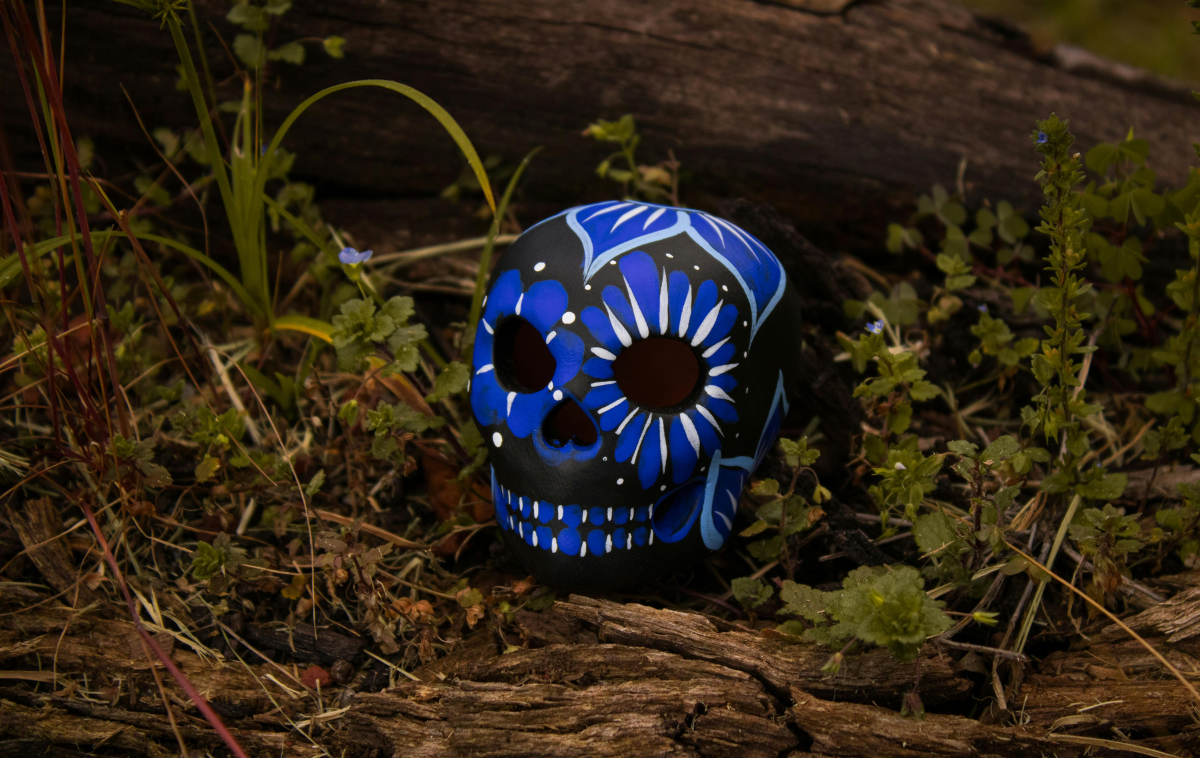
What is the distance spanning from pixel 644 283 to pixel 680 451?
0.44m

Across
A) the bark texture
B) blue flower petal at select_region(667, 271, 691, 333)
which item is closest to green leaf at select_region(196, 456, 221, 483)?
the bark texture

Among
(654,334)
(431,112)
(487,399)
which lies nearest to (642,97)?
(431,112)

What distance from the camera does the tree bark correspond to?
118 inches

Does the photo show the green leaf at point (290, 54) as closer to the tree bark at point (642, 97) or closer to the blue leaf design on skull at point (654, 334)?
the tree bark at point (642, 97)

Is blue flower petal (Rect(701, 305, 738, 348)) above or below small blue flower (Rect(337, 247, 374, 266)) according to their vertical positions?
below

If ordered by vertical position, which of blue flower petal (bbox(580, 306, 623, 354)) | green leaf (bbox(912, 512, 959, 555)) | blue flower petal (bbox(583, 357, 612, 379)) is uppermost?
blue flower petal (bbox(580, 306, 623, 354))

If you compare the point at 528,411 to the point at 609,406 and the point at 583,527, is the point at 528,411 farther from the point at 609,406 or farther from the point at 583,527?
the point at 583,527

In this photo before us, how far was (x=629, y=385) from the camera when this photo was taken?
7.41 ft

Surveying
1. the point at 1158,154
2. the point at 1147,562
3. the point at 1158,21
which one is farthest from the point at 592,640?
the point at 1158,21

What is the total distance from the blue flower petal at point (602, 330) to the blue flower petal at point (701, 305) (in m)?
0.20

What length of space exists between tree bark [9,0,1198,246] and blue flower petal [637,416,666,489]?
149cm

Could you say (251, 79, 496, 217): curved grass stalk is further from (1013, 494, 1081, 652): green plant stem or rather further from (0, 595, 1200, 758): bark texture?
(1013, 494, 1081, 652): green plant stem

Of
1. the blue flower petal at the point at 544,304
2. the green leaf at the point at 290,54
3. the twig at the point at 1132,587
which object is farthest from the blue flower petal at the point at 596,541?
the green leaf at the point at 290,54

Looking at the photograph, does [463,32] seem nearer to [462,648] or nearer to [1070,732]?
[462,648]
